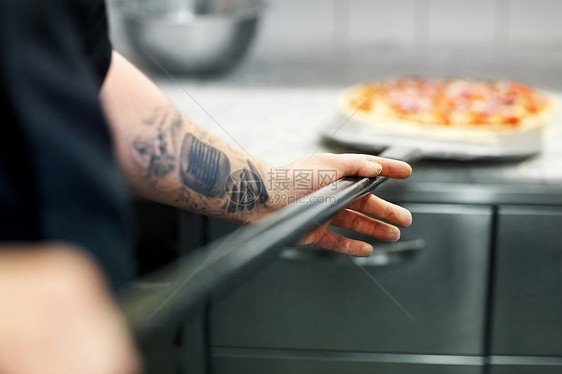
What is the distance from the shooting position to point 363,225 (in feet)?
1.27

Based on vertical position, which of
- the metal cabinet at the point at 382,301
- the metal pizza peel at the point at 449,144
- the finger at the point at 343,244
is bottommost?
the metal cabinet at the point at 382,301

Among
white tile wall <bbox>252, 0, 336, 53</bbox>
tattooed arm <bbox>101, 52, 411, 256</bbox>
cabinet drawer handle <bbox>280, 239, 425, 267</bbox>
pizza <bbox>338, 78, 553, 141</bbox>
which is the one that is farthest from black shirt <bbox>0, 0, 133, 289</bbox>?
white tile wall <bbox>252, 0, 336, 53</bbox>

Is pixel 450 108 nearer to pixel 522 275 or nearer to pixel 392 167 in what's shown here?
pixel 522 275

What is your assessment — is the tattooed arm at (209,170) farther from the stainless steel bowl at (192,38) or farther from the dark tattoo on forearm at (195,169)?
the stainless steel bowl at (192,38)

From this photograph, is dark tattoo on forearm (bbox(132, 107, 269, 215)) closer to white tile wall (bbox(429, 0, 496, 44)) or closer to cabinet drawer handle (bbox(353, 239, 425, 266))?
cabinet drawer handle (bbox(353, 239, 425, 266))

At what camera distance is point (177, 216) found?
60 centimetres

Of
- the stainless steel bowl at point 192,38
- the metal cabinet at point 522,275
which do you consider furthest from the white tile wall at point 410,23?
the metal cabinet at point 522,275

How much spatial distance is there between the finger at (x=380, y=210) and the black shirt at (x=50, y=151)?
0.12 metres

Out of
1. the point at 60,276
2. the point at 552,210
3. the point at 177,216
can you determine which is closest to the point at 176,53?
the point at 177,216

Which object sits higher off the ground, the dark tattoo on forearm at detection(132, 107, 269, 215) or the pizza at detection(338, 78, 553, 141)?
the dark tattoo on forearm at detection(132, 107, 269, 215)

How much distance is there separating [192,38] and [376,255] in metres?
0.44

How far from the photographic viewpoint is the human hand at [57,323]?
0.18m

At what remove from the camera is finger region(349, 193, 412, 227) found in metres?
0.37

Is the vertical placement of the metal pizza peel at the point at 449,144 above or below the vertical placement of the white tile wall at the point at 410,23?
below
